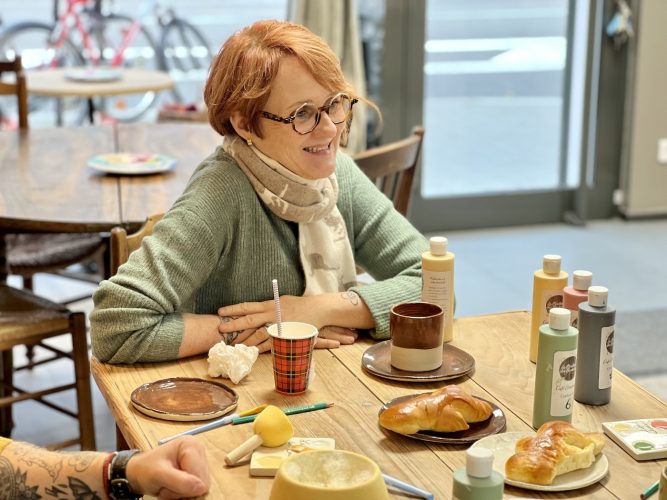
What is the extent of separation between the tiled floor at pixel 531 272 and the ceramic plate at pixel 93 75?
→ 83 cm

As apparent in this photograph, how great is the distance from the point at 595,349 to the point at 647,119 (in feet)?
12.2

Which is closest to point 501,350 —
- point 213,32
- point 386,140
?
point 386,140

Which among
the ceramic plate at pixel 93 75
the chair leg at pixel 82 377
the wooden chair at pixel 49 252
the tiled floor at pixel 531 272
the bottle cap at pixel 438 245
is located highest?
the ceramic plate at pixel 93 75

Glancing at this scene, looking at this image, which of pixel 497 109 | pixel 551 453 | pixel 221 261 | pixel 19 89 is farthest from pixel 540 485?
pixel 497 109

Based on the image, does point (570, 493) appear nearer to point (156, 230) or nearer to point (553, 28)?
point (156, 230)

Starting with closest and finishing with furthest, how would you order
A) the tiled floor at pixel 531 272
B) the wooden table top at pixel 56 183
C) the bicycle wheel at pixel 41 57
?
the wooden table top at pixel 56 183 < the tiled floor at pixel 531 272 < the bicycle wheel at pixel 41 57

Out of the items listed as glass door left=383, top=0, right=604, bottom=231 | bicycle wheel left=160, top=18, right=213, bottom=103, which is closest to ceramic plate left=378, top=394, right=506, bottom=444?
glass door left=383, top=0, right=604, bottom=231

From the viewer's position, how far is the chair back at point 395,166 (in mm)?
2400

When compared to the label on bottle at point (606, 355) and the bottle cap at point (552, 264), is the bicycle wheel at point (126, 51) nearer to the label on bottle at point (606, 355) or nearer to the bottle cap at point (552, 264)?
the bottle cap at point (552, 264)

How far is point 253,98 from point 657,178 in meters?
3.74

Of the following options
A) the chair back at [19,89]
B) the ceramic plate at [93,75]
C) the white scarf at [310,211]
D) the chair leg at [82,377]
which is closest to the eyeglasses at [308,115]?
A: the white scarf at [310,211]

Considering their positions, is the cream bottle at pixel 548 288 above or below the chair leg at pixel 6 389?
above

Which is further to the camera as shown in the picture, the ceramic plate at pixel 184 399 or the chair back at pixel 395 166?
the chair back at pixel 395 166

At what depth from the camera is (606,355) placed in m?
1.45
